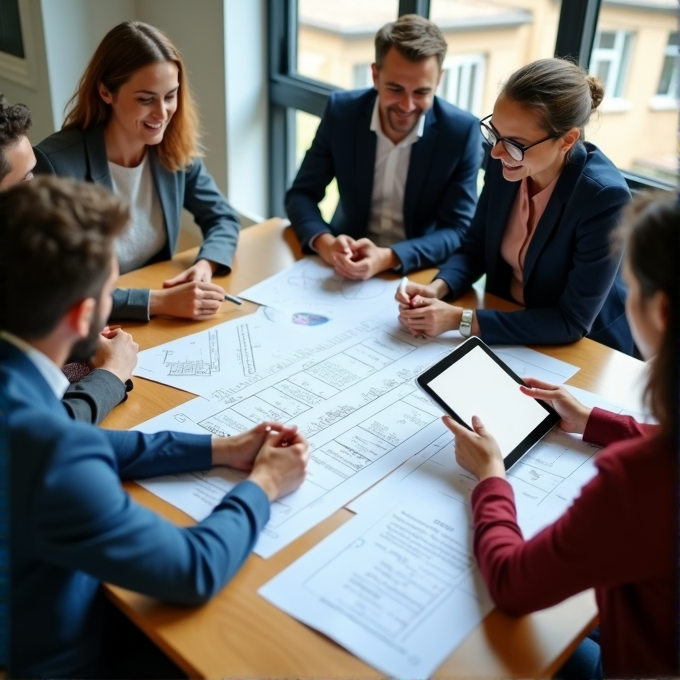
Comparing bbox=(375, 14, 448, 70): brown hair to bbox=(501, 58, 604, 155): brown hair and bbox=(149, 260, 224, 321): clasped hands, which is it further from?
bbox=(149, 260, 224, 321): clasped hands

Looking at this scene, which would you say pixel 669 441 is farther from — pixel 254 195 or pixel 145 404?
pixel 254 195

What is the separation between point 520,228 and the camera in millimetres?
1792

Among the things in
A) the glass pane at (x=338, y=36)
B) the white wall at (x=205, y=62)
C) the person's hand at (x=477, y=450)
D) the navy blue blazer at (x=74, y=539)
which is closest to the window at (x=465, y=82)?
the glass pane at (x=338, y=36)

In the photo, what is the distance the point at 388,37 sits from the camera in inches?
75.8

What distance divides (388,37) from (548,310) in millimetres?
875

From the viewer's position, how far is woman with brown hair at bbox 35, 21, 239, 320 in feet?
5.51

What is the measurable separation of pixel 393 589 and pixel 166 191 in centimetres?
139

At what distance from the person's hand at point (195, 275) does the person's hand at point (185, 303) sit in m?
0.10

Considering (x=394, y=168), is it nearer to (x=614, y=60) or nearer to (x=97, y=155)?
(x=97, y=155)

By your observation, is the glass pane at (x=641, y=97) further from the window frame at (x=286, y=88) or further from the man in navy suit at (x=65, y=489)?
the man in navy suit at (x=65, y=489)

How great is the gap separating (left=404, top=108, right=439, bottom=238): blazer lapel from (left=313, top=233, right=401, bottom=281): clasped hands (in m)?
0.28

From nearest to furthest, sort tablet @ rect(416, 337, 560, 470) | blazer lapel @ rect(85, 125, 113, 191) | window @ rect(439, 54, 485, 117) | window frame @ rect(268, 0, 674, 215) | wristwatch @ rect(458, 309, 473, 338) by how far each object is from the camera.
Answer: tablet @ rect(416, 337, 560, 470) → wristwatch @ rect(458, 309, 473, 338) → blazer lapel @ rect(85, 125, 113, 191) → window frame @ rect(268, 0, 674, 215) → window @ rect(439, 54, 485, 117)

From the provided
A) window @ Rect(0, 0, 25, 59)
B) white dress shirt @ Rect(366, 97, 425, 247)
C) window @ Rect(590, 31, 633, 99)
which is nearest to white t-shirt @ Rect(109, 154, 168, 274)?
white dress shirt @ Rect(366, 97, 425, 247)

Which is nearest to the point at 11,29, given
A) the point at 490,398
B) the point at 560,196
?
the point at 560,196
